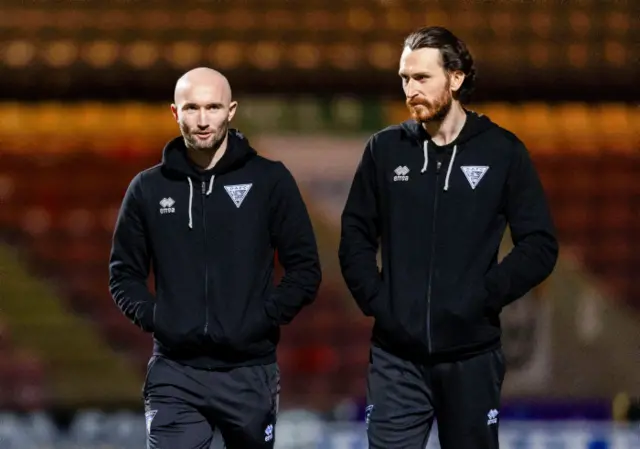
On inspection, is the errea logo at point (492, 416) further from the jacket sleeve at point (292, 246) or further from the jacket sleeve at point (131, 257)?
the jacket sleeve at point (131, 257)

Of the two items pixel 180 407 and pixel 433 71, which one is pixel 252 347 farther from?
pixel 433 71

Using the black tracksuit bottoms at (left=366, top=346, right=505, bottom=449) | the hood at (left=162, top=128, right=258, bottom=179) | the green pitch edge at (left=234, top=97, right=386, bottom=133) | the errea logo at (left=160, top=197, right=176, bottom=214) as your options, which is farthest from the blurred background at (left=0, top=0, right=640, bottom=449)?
the black tracksuit bottoms at (left=366, top=346, right=505, bottom=449)

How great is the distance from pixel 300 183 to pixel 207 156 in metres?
2.90

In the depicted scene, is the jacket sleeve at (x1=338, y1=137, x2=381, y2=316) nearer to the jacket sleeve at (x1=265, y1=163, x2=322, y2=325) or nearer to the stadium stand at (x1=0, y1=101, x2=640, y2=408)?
the jacket sleeve at (x1=265, y1=163, x2=322, y2=325)

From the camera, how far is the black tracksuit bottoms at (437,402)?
203 inches

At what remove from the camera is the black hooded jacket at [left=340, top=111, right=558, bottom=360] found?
514 cm

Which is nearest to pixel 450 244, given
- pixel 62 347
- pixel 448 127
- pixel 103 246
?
pixel 448 127

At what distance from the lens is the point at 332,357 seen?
8.31m

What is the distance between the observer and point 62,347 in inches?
325

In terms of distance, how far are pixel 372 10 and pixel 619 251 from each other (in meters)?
2.10

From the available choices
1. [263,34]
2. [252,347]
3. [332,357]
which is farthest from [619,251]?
[252,347]

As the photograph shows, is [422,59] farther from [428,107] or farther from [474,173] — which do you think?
[474,173]

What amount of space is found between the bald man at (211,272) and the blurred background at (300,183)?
9.27ft

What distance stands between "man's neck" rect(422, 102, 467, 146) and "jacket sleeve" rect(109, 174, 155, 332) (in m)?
1.15
